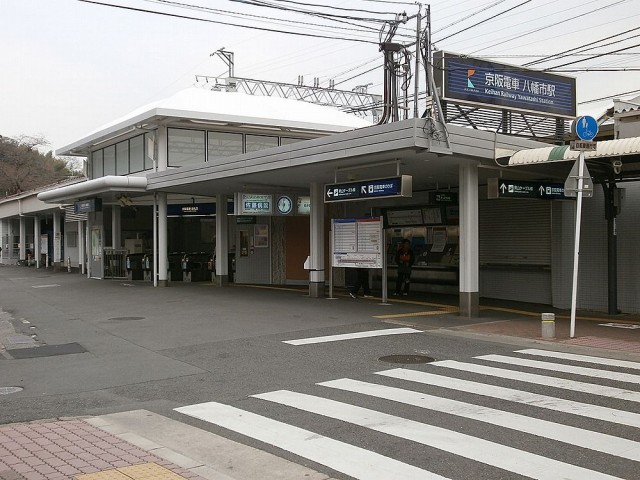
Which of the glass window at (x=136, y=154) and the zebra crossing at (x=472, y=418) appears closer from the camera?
the zebra crossing at (x=472, y=418)

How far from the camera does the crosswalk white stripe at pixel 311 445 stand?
208 inches

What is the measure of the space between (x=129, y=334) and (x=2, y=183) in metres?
68.3

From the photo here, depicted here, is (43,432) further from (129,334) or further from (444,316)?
(444,316)

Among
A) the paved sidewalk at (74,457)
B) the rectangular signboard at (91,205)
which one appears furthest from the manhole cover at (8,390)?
the rectangular signboard at (91,205)

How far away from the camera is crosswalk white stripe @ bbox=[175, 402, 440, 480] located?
17.3ft

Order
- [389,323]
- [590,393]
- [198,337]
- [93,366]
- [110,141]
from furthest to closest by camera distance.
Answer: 1. [110,141]
2. [389,323]
3. [198,337]
4. [93,366]
5. [590,393]

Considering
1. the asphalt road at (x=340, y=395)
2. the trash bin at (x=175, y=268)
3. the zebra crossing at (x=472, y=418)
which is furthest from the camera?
the trash bin at (x=175, y=268)

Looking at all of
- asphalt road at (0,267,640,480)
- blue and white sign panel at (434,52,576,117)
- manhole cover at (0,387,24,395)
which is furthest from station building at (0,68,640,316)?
manhole cover at (0,387,24,395)

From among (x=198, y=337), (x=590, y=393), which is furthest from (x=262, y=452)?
(x=198, y=337)

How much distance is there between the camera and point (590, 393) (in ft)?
25.8

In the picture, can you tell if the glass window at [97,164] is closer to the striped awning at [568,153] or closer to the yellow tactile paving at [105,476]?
the striped awning at [568,153]

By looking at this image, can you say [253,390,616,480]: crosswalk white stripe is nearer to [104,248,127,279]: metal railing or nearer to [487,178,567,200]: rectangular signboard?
[487,178,567,200]: rectangular signboard

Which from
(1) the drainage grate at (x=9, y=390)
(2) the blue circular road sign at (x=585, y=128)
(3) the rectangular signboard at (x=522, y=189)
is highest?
(2) the blue circular road sign at (x=585, y=128)

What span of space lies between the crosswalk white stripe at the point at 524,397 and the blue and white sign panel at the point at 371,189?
609 centimetres
